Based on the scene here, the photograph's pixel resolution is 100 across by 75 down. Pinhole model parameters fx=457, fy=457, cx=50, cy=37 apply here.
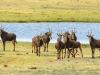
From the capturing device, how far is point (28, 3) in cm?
8738

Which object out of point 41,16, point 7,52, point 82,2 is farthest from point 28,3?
point 7,52

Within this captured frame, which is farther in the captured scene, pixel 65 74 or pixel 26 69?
pixel 26 69

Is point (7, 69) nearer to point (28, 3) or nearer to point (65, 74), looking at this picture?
point (65, 74)

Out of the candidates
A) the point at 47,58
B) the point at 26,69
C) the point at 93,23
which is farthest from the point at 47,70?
the point at 93,23

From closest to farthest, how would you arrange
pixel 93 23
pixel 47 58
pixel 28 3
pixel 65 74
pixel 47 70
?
pixel 65 74 < pixel 47 70 < pixel 47 58 < pixel 93 23 < pixel 28 3

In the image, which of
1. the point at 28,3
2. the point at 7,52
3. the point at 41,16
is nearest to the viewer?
the point at 7,52

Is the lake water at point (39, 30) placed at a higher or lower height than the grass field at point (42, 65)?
higher

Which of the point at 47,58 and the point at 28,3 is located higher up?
the point at 28,3

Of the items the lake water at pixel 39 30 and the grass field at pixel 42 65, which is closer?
the grass field at pixel 42 65

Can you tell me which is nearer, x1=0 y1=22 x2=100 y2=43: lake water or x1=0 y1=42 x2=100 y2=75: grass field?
x1=0 y1=42 x2=100 y2=75: grass field

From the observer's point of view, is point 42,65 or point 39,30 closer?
point 42,65

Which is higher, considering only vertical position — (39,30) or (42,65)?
(39,30)

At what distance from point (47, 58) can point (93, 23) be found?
31.1 metres

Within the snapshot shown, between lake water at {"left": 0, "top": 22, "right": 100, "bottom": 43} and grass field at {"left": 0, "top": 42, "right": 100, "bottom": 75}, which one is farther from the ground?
lake water at {"left": 0, "top": 22, "right": 100, "bottom": 43}
